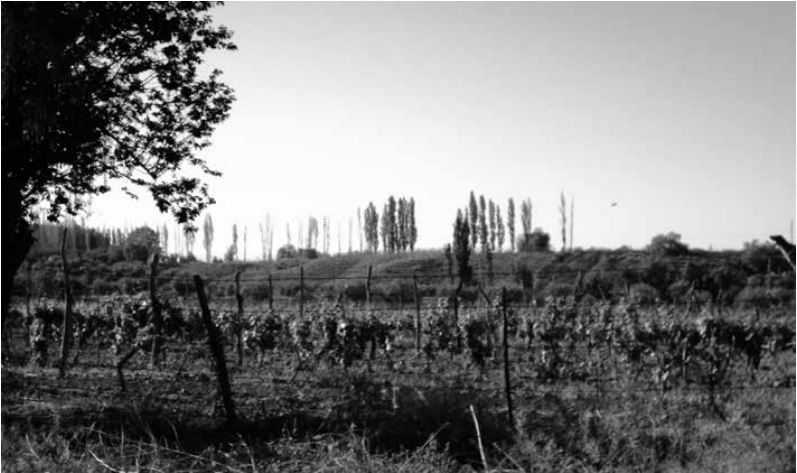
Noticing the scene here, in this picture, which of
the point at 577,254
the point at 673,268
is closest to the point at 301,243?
the point at 577,254

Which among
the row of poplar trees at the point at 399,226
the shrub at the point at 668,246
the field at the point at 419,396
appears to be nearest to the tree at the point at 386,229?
the row of poplar trees at the point at 399,226

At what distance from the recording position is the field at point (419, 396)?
5793 mm

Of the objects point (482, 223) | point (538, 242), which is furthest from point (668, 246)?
point (482, 223)

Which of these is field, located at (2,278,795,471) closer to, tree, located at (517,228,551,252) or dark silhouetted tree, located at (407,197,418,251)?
tree, located at (517,228,551,252)

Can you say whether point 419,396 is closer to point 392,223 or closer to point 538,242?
point 538,242

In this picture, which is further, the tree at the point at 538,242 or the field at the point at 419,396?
the tree at the point at 538,242

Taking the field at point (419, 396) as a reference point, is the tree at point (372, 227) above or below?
above

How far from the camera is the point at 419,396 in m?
7.79

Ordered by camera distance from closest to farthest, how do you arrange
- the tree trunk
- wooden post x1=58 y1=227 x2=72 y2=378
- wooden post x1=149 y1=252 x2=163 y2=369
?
the tree trunk
wooden post x1=58 y1=227 x2=72 y2=378
wooden post x1=149 y1=252 x2=163 y2=369

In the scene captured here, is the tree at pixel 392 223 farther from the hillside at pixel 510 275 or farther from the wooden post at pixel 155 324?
the wooden post at pixel 155 324

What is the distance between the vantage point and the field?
579 cm

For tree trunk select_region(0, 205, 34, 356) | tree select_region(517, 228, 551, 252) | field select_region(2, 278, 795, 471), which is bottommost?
field select_region(2, 278, 795, 471)

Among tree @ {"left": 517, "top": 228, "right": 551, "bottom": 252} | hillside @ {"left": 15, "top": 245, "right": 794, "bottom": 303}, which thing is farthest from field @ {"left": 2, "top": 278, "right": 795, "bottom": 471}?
tree @ {"left": 517, "top": 228, "right": 551, "bottom": 252}

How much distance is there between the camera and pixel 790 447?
7.00 metres
